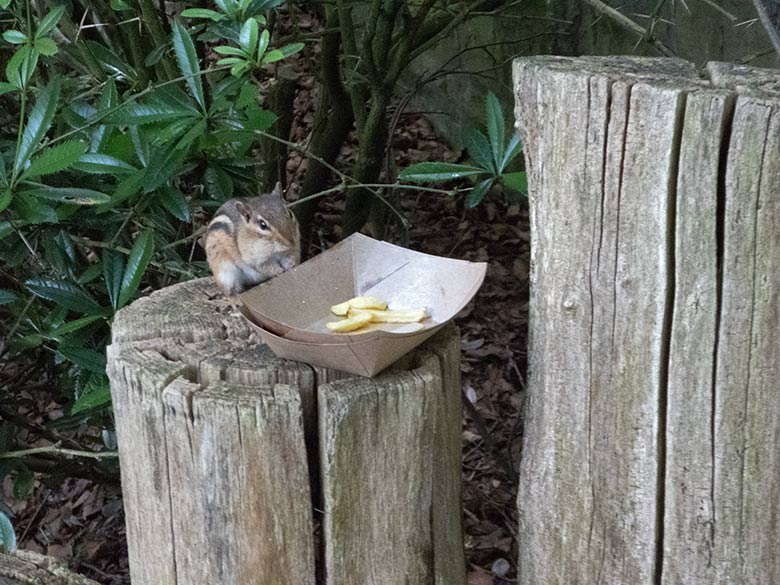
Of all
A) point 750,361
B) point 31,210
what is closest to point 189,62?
point 31,210

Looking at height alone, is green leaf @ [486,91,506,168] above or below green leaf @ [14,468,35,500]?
above

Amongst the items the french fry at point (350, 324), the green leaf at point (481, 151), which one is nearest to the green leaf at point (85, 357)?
the french fry at point (350, 324)

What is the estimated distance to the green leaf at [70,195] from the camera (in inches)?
132

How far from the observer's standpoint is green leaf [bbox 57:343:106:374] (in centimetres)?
362

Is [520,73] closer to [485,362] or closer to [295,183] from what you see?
[485,362]

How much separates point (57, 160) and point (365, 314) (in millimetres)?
1307

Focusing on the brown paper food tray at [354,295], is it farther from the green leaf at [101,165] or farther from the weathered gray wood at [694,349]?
the green leaf at [101,165]

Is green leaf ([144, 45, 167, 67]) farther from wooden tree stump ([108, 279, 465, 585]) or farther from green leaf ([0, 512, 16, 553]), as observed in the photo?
green leaf ([0, 512, 16, 553])

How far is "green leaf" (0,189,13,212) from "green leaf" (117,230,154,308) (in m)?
Result: 0.50

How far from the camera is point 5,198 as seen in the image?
126 inches

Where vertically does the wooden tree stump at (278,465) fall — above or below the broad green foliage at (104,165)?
below

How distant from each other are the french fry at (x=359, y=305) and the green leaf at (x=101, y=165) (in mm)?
1179

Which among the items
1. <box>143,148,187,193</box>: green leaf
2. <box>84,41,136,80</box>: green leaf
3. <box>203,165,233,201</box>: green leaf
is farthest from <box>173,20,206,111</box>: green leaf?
<box>84,41,136,80</box>: green leaf

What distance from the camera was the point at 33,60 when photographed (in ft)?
11.1
